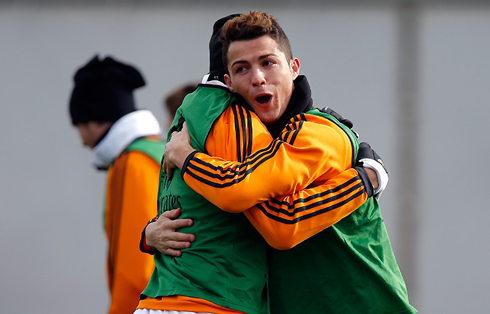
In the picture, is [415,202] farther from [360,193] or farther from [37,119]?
[360,193]

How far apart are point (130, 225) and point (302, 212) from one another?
1.61 metres

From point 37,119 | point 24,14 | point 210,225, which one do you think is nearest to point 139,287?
point 210,225

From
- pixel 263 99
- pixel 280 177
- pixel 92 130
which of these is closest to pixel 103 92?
pixel 92 130

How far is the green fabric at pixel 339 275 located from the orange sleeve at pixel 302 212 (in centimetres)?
13

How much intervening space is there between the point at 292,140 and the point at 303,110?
22 centimetres

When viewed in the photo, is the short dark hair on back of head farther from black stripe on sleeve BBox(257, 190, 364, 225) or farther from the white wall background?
the white wall background

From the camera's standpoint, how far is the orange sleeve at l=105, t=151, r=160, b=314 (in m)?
3.33

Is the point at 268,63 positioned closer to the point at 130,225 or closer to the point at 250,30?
the point at 250,30

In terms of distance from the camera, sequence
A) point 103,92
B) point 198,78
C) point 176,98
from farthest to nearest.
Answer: point 198,78 → point 176,98 → point 103,92

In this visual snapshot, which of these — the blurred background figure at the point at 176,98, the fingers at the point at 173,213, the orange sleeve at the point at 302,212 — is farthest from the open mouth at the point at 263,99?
the blurred background figure at the point at 176,98

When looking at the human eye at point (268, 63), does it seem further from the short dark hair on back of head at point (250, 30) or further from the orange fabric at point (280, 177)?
the orange fabric at point (280, 177)

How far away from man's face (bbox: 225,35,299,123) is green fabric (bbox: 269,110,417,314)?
0.45 ft

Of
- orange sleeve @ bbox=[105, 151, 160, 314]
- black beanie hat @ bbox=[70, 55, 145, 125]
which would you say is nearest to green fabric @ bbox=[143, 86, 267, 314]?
orange sleeve @ bbox=[105, 151, 160, 314]

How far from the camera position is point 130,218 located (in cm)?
338
